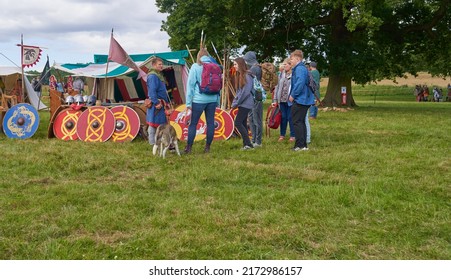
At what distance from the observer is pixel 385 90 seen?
50.6m

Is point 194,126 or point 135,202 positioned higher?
point 194,126

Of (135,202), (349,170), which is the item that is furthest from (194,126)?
(135,202)

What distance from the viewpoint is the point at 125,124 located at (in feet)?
32.1

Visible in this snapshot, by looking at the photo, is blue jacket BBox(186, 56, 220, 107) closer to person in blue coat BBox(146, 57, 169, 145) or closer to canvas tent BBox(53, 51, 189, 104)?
person in blue coat BBox(146, 57, 169, 145)

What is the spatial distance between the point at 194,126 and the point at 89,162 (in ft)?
→ 6.06

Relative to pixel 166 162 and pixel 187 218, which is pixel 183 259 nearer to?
pixel 187 218

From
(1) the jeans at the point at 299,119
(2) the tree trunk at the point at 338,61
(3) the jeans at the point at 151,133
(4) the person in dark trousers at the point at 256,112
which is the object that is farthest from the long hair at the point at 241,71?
(2) the tree trunk at the point at 338,61

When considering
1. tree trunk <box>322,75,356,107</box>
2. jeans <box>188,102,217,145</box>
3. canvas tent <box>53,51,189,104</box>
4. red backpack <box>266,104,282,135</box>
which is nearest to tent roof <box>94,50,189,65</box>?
canvas tent <box>53,51,189,104</box>

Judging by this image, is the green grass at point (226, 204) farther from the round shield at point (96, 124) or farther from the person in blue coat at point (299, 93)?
the round shield at point (96, 124)

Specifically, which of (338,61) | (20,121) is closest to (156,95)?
(20,121)

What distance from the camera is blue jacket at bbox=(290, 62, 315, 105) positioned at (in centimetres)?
803

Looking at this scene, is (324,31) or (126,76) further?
(324,31)

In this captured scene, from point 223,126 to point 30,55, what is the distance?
216 inches

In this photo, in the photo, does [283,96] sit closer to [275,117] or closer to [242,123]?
[275,117]
